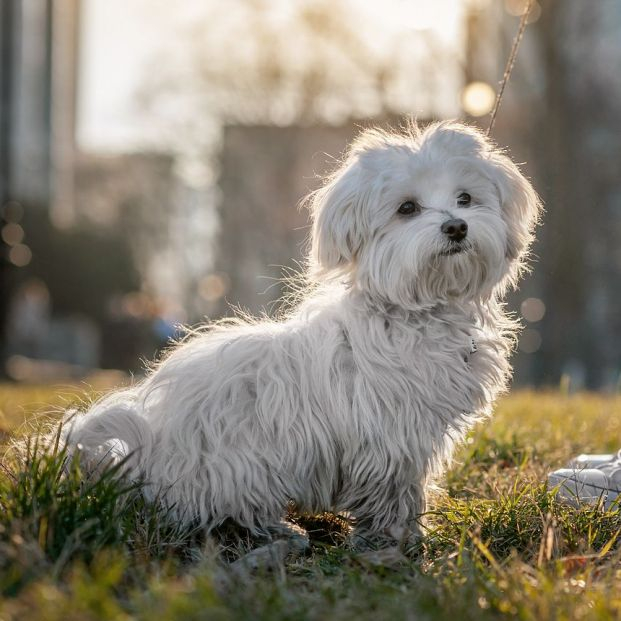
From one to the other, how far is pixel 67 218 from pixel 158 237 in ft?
12.2

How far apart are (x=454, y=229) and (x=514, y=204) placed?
514mm

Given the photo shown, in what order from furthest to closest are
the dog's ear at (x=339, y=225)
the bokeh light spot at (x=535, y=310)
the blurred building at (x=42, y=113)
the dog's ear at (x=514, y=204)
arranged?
the blurred building at (x=42, y=113)
the bokeh light spot at (x=535, y=310)
the dog's ear at (x=514, y=204)
the dog's ear at (x=339, y=225)

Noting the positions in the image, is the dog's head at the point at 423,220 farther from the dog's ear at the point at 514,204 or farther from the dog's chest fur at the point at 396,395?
the dog's chest fur at the point at 396,395

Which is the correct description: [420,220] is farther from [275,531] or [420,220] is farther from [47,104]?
[47,104]

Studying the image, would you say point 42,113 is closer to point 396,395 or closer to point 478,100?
point 478,100

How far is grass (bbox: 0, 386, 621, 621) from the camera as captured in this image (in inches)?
97.6

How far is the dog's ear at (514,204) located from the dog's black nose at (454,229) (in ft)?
1.31

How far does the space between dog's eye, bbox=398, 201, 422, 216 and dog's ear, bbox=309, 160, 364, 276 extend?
168 millimetres

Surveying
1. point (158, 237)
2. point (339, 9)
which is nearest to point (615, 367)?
point (339, 9)

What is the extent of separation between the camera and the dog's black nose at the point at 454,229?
3.72 metres

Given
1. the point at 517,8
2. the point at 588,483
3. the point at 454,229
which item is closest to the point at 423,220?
the point at 454,229

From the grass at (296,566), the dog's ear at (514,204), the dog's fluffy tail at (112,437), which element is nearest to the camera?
the grass at (296,566)

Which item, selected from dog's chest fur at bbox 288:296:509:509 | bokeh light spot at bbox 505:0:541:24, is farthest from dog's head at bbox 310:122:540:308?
bokeh light spot at bbox 505:0:541:24

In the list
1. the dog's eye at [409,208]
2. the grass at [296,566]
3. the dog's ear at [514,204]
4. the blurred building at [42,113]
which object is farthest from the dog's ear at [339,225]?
the blurred building at [42,113]
